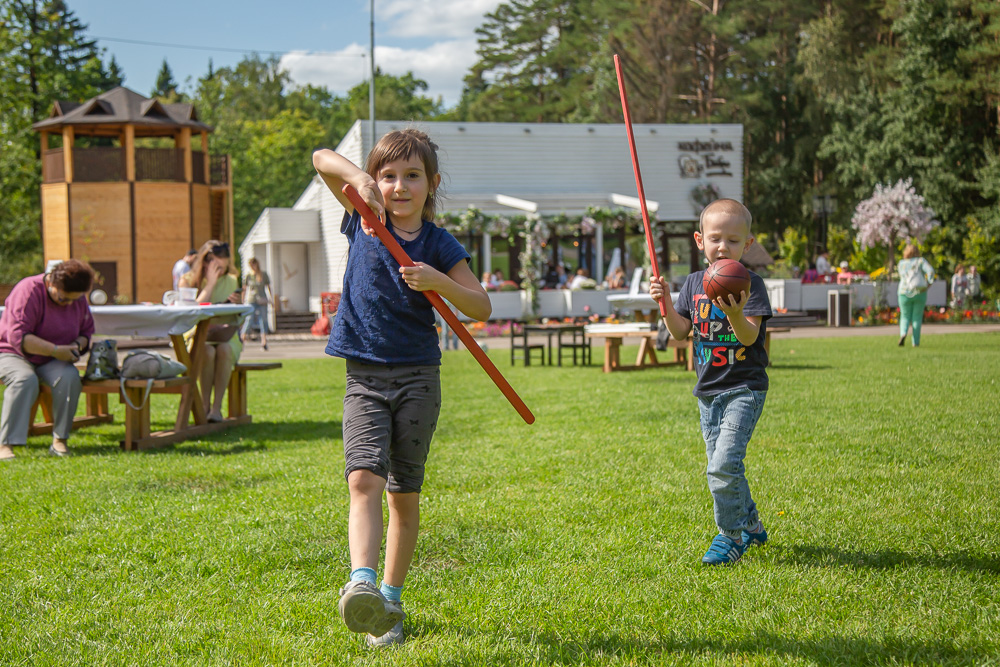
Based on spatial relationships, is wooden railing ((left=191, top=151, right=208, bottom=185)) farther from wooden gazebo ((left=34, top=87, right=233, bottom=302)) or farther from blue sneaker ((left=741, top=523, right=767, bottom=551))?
blue sneaker ((left=741, top=523, right=767, bottom=551))

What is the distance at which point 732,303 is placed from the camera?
3883 millimetres

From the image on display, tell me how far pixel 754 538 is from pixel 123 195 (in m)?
30.3

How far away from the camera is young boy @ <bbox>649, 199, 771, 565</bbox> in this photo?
4.20 m

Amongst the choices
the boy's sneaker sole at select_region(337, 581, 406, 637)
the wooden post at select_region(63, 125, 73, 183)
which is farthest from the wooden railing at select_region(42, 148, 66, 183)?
the boy's sneaker sole at select_region(337, 581, 406, 637)

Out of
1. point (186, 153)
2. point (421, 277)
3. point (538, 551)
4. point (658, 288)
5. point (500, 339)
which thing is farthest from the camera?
point (186, 153)

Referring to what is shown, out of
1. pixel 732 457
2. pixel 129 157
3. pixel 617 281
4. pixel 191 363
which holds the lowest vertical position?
pixel 732 457

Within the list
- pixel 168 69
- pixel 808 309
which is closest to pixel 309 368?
pixel 808 309

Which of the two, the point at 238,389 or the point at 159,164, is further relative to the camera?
the point at 159,164

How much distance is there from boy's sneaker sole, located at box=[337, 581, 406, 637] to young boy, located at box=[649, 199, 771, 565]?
5.72ft

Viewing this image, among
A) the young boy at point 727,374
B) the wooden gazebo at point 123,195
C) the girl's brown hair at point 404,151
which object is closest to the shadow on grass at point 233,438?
the young boy at point 727,374

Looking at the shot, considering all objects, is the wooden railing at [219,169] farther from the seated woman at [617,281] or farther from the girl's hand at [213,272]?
the girl's hand at [213,272]

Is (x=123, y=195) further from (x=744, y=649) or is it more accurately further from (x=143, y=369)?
(x=744, y=649)

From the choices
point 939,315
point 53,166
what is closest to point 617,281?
point 939,315

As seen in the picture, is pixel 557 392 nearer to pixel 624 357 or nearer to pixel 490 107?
pixel 624 357
